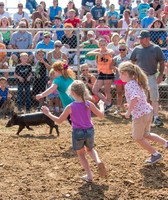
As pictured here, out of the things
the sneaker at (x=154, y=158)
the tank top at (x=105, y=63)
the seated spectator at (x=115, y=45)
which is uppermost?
the seated spectator at (x=115, y=45)

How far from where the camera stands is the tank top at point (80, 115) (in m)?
6.44

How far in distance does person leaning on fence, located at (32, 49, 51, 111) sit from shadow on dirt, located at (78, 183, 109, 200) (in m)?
6.19

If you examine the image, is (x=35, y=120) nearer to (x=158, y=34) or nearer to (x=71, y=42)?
(x=71, y=42)

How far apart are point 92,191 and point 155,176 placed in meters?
1.05

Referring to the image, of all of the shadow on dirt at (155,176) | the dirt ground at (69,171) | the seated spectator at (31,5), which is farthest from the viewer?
the seated spectator at (31,5)

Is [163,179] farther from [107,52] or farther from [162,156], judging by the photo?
[107,52]

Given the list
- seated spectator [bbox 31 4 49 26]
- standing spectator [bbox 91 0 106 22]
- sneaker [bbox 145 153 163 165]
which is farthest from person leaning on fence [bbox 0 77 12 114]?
sneaker [bbox 145 153 163 165]

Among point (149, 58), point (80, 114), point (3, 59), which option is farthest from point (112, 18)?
point (80, 114)

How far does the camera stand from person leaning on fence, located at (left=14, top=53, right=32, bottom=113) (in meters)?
12.3

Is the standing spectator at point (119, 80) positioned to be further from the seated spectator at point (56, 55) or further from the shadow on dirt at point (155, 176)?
the shadow on dirt at point (155, 176)

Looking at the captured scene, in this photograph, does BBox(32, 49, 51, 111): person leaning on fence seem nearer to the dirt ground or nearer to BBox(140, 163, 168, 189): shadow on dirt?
the dirt ground

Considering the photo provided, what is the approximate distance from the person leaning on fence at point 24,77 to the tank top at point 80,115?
5984mm

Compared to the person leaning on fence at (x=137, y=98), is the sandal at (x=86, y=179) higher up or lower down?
lower down

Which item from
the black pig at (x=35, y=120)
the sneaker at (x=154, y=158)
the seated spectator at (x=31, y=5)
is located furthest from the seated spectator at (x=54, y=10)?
the sneaker at (x=154, y=158)
